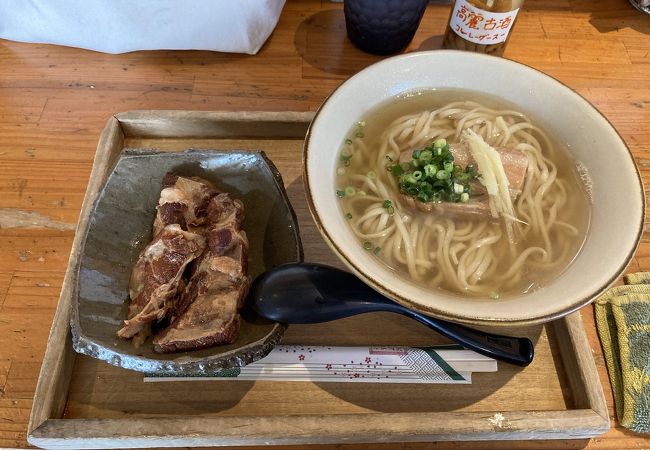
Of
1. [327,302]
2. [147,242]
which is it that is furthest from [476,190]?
[147,242]

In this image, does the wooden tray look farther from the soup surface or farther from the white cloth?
the white cloth

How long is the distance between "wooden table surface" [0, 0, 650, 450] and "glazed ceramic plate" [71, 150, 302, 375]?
0.27m

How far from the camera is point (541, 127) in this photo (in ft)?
5.55

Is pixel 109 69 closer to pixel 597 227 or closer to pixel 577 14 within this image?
pixel 597 227

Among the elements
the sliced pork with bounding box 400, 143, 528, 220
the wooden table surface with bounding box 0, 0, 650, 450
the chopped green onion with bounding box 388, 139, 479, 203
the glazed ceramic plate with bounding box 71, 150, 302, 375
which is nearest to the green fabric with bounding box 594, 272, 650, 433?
the wooden table surface with bounding box 0, 0, 650, 450

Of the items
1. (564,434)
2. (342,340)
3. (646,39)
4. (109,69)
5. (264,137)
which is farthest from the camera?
(646,39)

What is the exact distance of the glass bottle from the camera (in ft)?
6.39

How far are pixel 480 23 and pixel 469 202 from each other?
3.01 ft

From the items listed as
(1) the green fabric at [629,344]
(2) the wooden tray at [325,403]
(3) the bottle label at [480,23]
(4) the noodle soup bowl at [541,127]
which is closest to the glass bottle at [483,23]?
(3) the bottle label at [480,23]

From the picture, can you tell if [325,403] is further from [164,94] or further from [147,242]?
[164,94]

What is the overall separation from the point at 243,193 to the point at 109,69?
113 centimetres

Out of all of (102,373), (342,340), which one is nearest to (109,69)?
(102,373)

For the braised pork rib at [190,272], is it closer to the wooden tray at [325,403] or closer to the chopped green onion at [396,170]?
the wooden tray at [325,403]

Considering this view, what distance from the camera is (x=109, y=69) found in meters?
2.26
